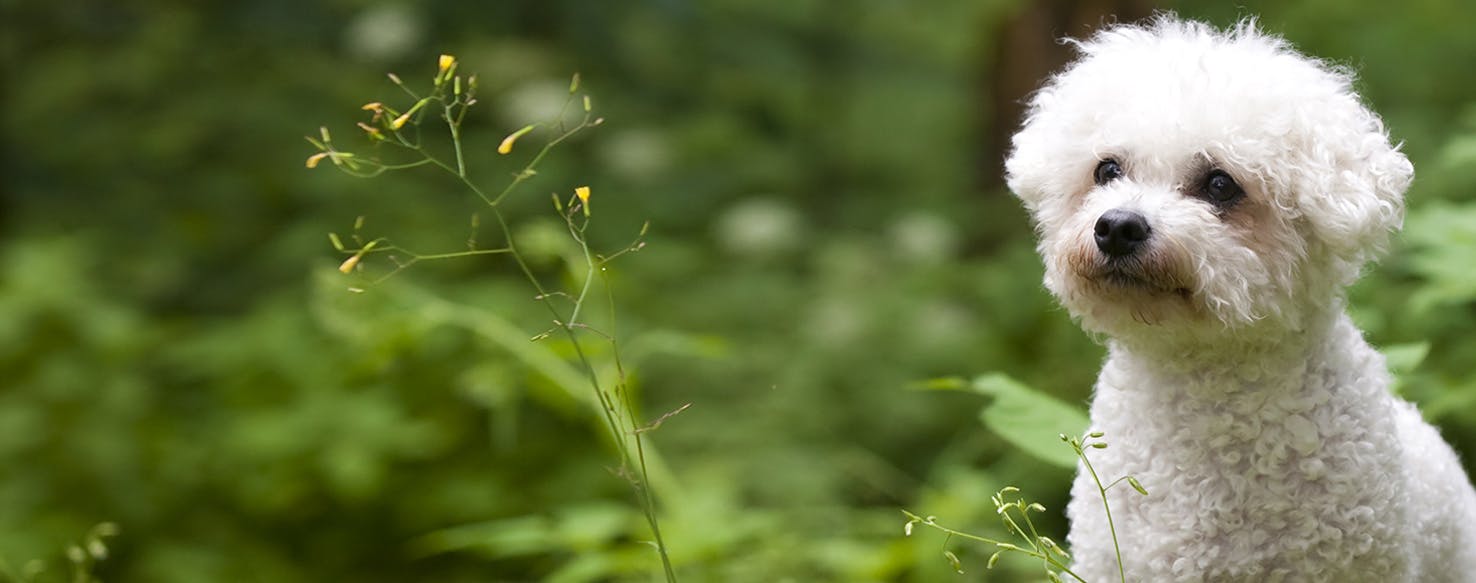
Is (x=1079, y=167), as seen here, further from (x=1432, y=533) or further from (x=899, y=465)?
(x=899, y=465)

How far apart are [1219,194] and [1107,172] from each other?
151 millimetres

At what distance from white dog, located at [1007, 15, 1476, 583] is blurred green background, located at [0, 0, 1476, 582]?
64.8 inches

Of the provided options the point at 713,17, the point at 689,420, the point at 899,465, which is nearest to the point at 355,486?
the point at 689,420

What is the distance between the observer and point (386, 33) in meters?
5.38

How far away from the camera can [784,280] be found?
565 cm

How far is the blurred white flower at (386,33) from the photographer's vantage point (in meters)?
5.39

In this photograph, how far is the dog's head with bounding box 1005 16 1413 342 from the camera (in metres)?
1.76

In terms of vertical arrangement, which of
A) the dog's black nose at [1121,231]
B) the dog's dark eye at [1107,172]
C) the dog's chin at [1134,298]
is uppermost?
the dog's dark eye at [1107,172]

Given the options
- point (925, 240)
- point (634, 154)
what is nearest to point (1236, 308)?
point (925, 240)

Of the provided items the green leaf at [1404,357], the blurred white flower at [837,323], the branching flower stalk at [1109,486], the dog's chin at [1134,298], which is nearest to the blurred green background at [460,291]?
the blurred white flower at [837,323]

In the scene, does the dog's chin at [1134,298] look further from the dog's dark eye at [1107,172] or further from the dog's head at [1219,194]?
the dog's dark eye at [1107,172]

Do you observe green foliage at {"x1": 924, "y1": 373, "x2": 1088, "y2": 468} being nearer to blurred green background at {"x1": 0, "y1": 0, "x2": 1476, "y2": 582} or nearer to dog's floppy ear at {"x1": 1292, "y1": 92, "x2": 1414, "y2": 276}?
dog's floppy ear at {"x1": 1292, "y1": 92, "x2": 1414, "y2": 276}

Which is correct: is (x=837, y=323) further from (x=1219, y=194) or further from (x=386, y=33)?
(x=1219, y=194)

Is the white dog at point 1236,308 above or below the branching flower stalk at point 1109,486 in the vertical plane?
above
